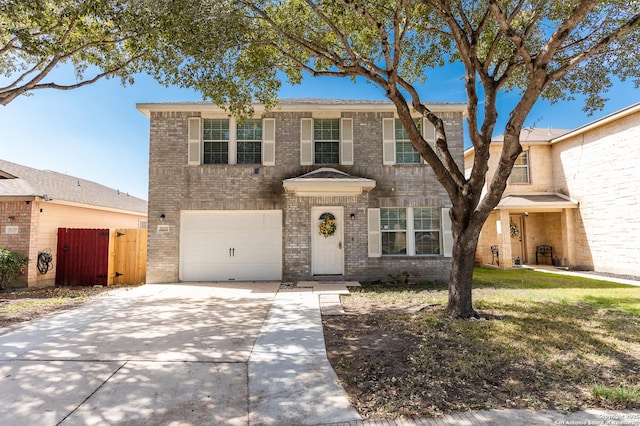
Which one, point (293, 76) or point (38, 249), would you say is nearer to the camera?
point (293, 76)

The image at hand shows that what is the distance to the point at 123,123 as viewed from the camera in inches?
676

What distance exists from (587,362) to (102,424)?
536 centimetres

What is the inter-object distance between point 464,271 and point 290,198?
19.6 feet

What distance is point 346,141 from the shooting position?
10852 millimetres

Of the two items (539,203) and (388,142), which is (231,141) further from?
(539,203)

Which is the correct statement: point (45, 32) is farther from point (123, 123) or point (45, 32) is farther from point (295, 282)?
point (123, 123)

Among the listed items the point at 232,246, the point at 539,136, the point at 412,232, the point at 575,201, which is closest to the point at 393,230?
the point at 412,232

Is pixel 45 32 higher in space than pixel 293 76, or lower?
higher

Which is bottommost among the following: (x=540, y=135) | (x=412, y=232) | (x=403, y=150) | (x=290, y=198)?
(x=412, y=232)

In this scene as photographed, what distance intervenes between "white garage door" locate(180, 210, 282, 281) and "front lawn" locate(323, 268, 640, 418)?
3584 mm

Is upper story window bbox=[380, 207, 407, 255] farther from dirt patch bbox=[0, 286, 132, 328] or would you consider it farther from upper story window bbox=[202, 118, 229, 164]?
dirt patch bbox=[0, 286, 132, 328]

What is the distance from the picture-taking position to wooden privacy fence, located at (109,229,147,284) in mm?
11156

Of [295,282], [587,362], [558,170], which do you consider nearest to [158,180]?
[295,282]

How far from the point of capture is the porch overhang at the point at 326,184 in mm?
9758
